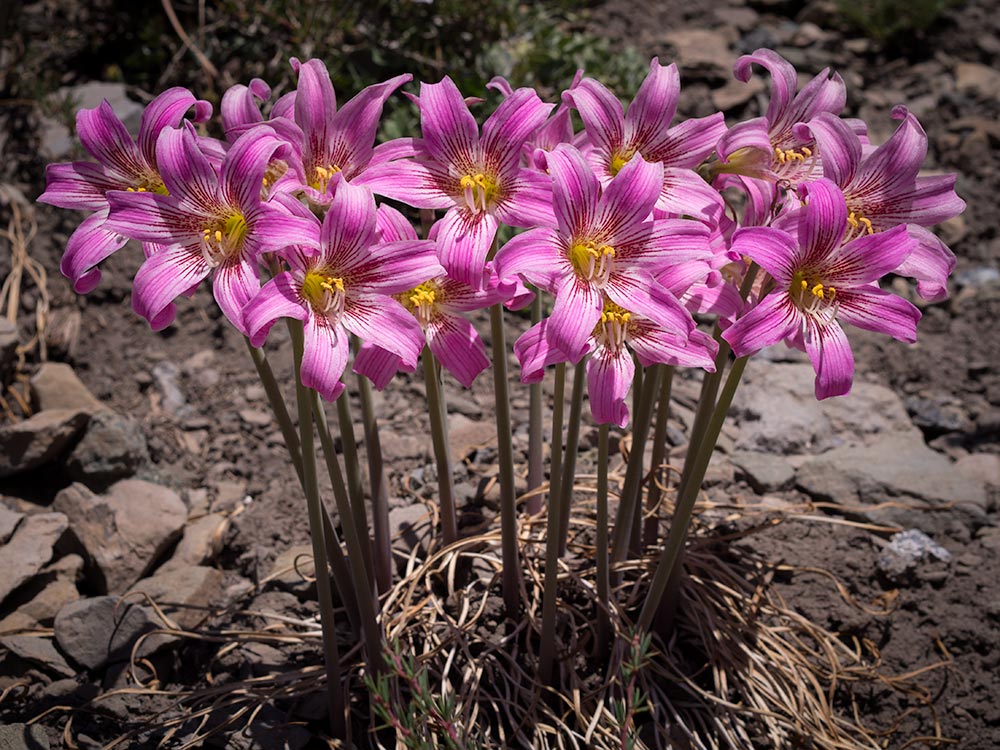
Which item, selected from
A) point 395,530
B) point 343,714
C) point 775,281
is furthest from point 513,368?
point 775,281

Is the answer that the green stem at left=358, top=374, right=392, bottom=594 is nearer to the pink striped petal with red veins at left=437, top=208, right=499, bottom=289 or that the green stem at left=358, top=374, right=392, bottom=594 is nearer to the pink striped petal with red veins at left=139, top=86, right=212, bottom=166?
the pink striped petal with red veins at left=437, top=208, right=499, bottom=289

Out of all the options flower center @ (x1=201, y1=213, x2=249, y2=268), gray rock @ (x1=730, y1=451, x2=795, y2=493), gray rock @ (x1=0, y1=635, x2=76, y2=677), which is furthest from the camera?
gray rock @ (x1=730, y1=451, x2=795, y2=493)

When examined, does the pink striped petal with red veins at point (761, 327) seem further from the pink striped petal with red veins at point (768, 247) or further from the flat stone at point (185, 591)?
the flat stone at point (185, 591)

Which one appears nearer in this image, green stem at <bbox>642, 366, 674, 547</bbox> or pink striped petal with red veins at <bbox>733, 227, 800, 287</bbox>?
pink striped petal with red veins at <bbox>733, 227, 800, 287</bbox>

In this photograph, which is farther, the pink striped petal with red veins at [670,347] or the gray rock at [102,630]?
the gray rock at [102,630]

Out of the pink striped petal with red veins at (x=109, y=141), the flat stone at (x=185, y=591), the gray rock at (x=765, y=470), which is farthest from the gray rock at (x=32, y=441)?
the gray rock at (x=765, y=470)

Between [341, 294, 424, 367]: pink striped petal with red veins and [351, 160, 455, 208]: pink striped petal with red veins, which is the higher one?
[351, 160, 455, 208]: pink striped petal with red veins

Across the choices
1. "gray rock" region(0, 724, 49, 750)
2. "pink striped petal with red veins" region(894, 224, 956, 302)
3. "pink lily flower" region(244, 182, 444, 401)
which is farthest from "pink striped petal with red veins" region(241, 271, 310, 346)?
"gray rock" region(0, 724, 49, 750)
